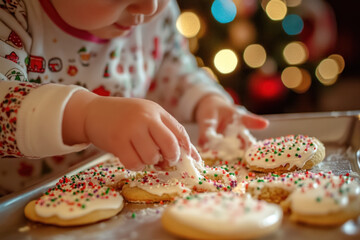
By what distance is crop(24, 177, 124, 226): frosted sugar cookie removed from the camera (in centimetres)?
66

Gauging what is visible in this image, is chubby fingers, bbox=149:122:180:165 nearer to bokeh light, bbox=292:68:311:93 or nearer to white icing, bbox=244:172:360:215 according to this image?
white icing, bbox=244:172:360:215

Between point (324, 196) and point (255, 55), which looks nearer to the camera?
point (324, 196)

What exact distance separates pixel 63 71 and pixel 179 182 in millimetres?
579

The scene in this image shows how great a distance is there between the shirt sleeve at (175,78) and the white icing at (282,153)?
44 centimetres

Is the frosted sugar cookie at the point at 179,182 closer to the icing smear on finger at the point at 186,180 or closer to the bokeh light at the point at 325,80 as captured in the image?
the icing smear on finger at the point at 186,180

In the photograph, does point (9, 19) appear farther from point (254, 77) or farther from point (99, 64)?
point (254, 77)

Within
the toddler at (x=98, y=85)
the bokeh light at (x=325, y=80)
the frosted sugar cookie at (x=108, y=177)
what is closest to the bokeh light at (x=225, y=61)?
the bokeh light at (x=325, y=80)

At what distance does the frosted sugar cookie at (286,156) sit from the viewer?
86cm

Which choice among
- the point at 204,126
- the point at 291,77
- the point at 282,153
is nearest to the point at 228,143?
the point at 204,126

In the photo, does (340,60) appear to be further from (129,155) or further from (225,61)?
(129,155)

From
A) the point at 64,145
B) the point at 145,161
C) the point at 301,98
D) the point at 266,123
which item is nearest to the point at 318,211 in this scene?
the point at 145,161

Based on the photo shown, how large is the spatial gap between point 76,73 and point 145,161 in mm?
585

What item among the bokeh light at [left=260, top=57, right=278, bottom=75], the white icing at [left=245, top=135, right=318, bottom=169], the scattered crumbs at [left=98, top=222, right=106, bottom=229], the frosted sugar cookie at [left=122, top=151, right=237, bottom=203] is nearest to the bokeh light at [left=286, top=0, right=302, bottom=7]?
the bokeh light at [left=260, top=57, right=278, bottom=75]

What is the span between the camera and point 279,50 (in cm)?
253
